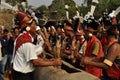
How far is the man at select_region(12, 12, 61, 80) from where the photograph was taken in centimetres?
629

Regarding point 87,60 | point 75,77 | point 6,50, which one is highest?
point 87,60

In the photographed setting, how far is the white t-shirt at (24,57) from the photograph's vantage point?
6.27 meters

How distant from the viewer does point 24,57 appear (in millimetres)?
6395

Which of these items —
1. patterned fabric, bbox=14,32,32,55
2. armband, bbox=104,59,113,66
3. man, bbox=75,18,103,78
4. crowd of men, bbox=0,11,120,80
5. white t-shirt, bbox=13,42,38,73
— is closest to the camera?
armband, bbox=104,59,113,66

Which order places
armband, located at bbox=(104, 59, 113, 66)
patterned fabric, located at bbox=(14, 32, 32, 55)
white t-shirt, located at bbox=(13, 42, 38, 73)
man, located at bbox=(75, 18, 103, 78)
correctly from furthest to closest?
1. man, located at bbox=(75, 18, 103, 78)
2. patterned fabric, located at bbox=(14, 32, 32, 55)
3. white t-shirt, located at bbox=(13, 42, 38, 73)
4. armband, located at bbox=(104, 59, 113, 66)

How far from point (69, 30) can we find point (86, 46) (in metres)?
1.92

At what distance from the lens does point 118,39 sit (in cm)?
630

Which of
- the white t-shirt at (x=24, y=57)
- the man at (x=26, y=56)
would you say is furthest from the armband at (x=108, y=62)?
the white t-shirt at (x=24, y=57)

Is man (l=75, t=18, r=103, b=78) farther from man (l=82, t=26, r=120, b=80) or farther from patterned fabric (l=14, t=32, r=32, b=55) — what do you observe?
patterned fabric (l=14, t=32, r=32, b=55)

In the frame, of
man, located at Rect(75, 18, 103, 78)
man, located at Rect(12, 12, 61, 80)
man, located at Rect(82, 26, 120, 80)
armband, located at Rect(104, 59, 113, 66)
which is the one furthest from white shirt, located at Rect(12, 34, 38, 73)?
armband, located at Rect(104, 59, 113, 66)

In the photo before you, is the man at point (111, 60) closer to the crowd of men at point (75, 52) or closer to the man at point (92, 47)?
the crowd of men at point (75, 52)

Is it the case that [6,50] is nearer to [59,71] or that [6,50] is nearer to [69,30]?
[69,30]

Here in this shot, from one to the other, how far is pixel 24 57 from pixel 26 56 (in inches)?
3.9

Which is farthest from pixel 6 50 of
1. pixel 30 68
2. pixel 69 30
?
pixel 30 68
